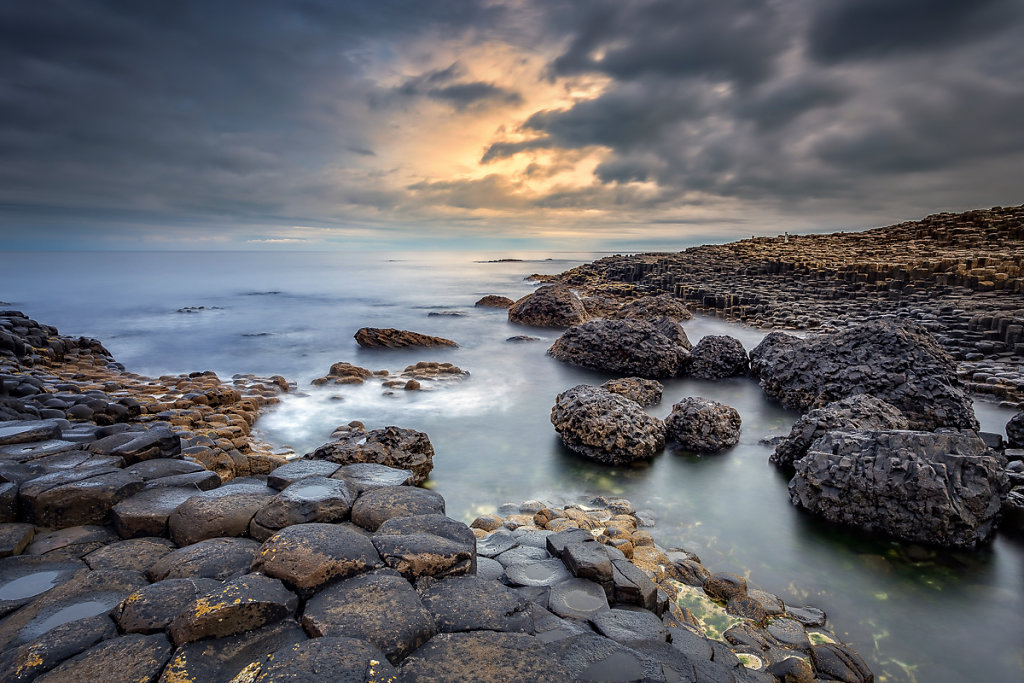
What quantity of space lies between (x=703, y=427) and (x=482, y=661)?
17.1ft

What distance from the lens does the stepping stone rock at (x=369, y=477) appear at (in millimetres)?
3322

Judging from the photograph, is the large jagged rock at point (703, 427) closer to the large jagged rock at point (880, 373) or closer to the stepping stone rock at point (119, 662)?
the large jagged rock at point (880, 373)

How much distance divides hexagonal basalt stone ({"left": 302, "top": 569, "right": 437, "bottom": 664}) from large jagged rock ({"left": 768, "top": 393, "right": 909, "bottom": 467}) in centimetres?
513

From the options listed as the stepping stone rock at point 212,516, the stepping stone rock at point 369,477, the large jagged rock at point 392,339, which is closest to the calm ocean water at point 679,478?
the large jagged rock at point 392,339

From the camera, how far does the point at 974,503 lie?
4.08m

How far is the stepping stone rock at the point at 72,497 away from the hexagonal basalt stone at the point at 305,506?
0.95 metres

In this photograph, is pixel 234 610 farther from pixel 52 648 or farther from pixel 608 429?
pixel 608 429

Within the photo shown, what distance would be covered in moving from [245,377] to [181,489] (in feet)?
26.2

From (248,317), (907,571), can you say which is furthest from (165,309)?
(907,571)

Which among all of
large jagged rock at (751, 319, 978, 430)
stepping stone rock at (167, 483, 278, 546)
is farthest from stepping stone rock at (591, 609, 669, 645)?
large jagged rock at (751, 319, 978, 430)

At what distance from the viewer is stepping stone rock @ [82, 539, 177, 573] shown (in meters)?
2.44

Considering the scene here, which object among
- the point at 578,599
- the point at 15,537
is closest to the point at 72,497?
the point at 15,537

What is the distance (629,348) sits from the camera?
1009 cm

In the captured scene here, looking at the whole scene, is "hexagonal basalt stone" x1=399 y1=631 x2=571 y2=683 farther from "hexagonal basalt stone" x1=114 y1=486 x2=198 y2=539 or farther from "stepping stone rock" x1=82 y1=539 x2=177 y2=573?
"hexagonal basalt stone" x1=114 y1=486 x2=198 y2=539
